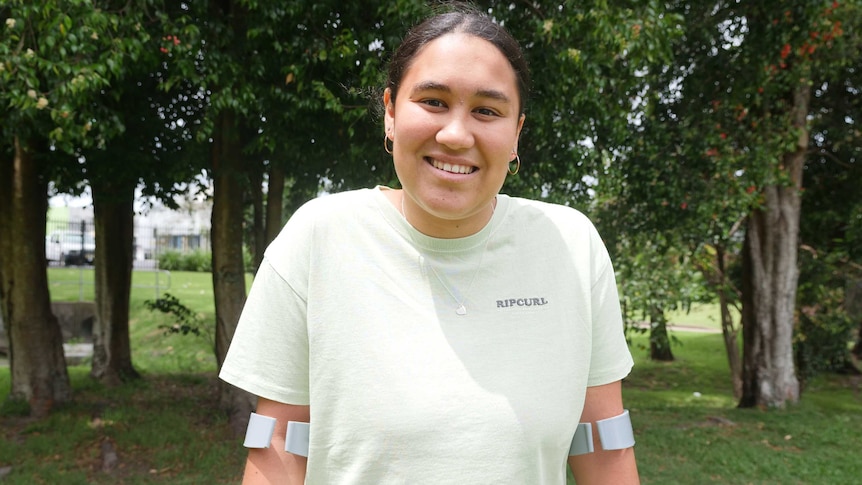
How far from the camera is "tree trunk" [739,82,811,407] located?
10250 millimetres

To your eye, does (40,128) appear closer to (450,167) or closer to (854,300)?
(450,167)

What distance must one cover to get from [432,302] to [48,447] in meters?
7.36

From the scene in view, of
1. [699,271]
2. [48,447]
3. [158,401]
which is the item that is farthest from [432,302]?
[699,271]

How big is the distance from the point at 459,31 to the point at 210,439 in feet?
24.0

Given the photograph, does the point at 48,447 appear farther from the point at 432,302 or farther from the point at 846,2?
the point at 846,2

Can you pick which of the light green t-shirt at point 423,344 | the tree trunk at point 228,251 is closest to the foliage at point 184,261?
the tree trunk at point 228,251

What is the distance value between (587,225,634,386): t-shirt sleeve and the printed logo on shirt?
12 centimetres

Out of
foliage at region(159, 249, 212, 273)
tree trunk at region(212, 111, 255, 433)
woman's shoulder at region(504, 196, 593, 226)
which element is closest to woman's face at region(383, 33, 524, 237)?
woman's shoulder at region(504, 196, 593, 226)

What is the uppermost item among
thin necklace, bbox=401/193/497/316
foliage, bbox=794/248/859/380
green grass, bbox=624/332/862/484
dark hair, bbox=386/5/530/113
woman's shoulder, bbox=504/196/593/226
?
dark hair, bbox=386/5/530/113

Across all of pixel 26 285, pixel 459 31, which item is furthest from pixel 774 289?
pixel 459 31

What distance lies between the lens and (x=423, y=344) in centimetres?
129

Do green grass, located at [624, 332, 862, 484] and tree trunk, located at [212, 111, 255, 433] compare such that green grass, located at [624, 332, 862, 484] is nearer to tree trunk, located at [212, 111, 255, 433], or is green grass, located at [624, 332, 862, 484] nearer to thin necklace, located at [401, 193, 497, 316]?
tree trunk, located at [212, 111, 255, 433]

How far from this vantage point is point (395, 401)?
4.14 ft

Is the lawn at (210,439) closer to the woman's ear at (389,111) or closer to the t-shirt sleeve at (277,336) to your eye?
the t-shirt sleeve at (277,336)
